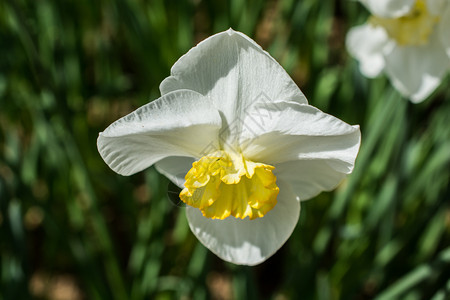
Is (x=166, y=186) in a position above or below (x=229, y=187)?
below

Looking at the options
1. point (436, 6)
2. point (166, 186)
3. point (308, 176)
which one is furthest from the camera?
point (166, 186)

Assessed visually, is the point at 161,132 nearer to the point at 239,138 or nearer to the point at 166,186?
the point at 239,138

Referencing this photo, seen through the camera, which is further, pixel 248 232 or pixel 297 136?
pixel 248 232

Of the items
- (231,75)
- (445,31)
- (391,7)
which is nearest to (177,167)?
(231,75)

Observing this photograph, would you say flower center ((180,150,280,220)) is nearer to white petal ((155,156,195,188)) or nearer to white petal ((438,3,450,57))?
white petal ((155,156,195,188))

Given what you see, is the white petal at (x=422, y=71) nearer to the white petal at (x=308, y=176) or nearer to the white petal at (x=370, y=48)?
the white petal at (x=370, y=48)

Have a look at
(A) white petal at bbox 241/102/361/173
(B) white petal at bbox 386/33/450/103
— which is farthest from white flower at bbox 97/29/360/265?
(B) white petal at bbox 386/33/450/103

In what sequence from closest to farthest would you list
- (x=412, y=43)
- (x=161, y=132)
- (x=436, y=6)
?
(x=161, y=132) → (x=436, y=6) → (x=412, y=43)
